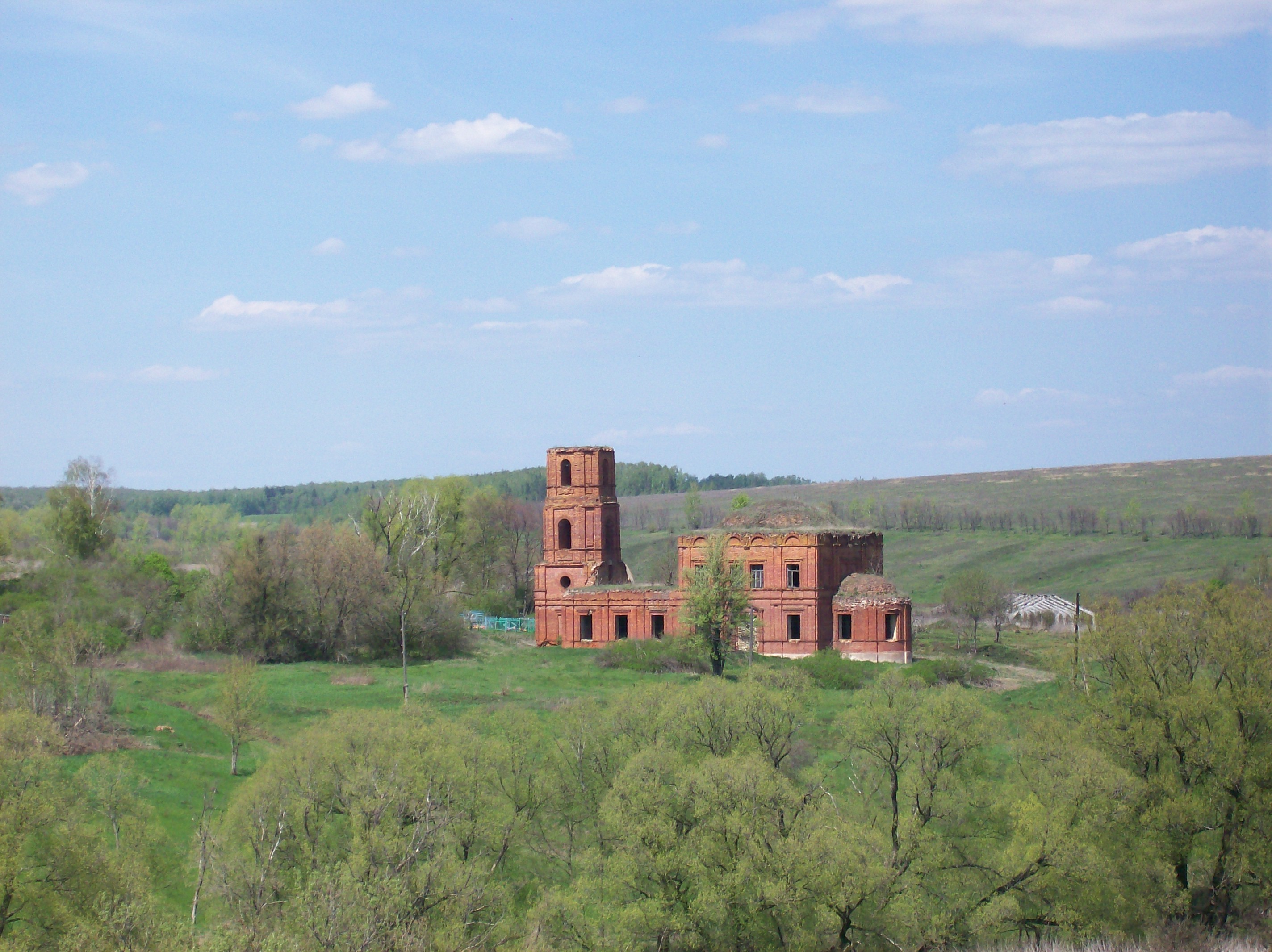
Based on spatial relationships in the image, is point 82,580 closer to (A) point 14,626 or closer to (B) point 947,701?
(A) point 14,626

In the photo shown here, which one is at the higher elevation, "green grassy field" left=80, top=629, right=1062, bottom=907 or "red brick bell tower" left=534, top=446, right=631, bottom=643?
"red brick bell tower" left=534, top=446, right=631, bottom=643

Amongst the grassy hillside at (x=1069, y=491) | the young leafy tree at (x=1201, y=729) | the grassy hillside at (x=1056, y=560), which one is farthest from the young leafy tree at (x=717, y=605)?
the grassy hillside at (x=1069, y=491)

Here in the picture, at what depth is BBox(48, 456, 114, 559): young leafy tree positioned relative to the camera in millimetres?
66625

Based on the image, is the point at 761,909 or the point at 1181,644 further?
→ the point at 1181,644

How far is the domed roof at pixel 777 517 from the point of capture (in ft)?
197

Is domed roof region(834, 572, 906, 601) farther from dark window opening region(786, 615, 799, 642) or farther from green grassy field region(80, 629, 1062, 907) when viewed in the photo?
green grassy field region(80, 629, 1062, 907)

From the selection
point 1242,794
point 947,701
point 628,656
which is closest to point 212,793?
point 947,701

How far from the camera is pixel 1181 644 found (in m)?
30.1

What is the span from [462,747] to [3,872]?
966 centimetres

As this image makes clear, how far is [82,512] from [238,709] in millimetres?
36531

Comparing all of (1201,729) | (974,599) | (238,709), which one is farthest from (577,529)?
(1201,729)

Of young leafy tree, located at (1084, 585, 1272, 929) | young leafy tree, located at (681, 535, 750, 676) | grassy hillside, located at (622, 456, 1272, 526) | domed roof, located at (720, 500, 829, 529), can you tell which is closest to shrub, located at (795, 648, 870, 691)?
young leafy tree, located at (681, 535, 750, 676)

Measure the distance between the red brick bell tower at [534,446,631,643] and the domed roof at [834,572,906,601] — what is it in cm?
1076

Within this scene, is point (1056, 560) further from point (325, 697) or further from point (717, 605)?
point (325, 697)
